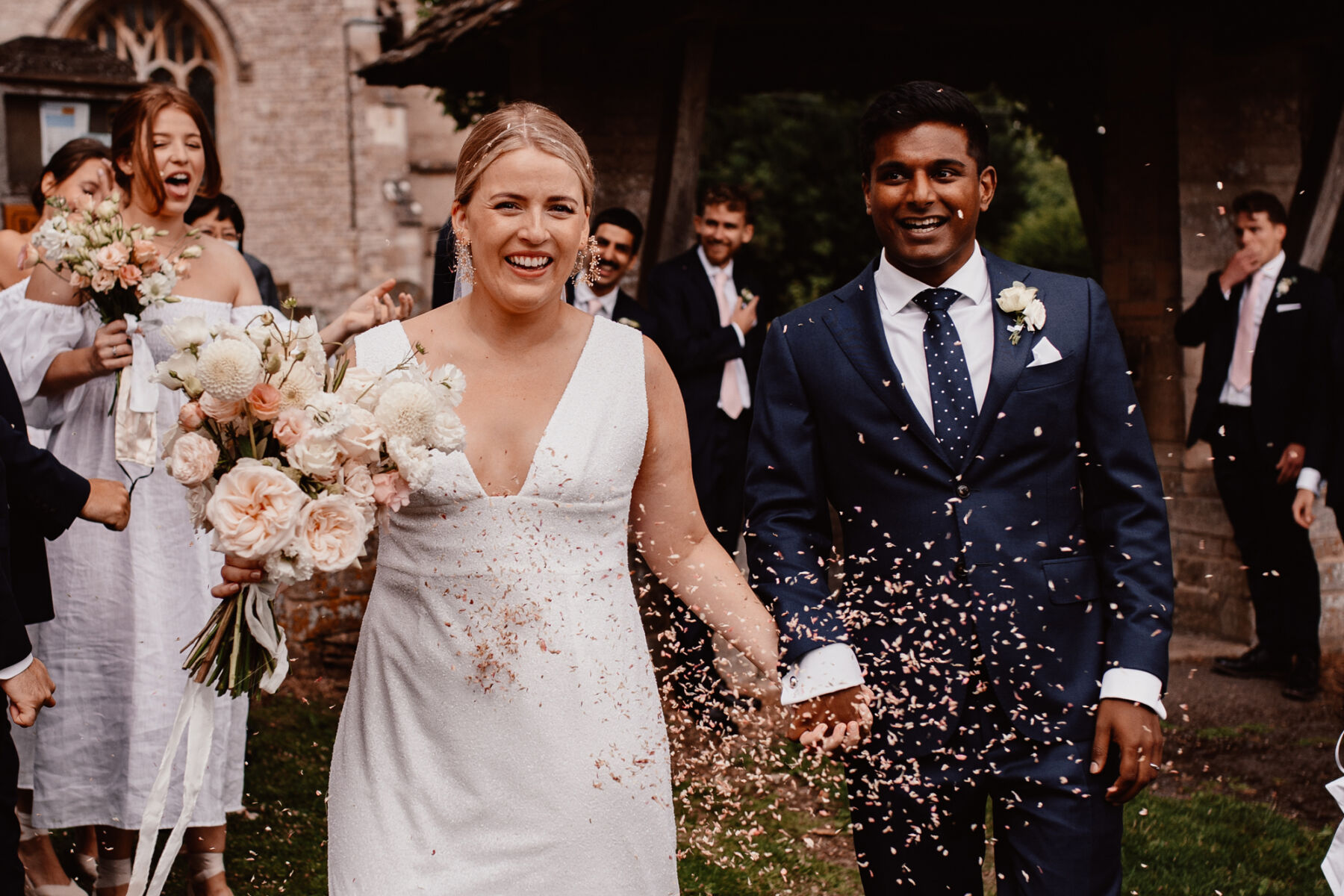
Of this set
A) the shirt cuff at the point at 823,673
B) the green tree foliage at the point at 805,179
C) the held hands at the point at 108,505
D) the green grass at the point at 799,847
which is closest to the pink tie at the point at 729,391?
the green grass at the point at 799,847

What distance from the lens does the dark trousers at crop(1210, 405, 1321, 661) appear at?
23.9ft

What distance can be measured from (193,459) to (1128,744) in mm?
1948

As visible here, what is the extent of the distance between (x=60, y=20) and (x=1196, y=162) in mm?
17798

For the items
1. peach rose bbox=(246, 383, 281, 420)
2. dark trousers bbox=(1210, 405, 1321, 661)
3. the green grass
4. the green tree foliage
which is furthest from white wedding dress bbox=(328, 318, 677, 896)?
the green tree foliage

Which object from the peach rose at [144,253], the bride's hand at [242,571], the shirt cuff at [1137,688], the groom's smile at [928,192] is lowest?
the shirt cuff at [1137,688]

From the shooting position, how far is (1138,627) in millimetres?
2709

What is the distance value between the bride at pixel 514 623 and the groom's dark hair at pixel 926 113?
676 mm

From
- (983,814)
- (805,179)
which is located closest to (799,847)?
(983,814)

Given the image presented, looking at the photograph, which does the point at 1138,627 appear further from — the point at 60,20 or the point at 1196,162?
the point at 60,20

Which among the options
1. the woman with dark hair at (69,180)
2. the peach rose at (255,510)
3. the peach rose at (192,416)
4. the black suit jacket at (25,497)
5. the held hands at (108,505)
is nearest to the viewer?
the peach rose at (255,510)

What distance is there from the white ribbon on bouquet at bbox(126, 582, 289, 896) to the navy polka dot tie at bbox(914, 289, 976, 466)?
1.46 meters

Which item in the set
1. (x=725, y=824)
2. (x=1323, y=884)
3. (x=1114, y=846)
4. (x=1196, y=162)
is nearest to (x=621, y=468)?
(x=1114, y=846)

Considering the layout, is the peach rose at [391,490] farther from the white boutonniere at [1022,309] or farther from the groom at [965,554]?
the white boutonniere at [1022,309]

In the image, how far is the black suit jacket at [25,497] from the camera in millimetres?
3365
